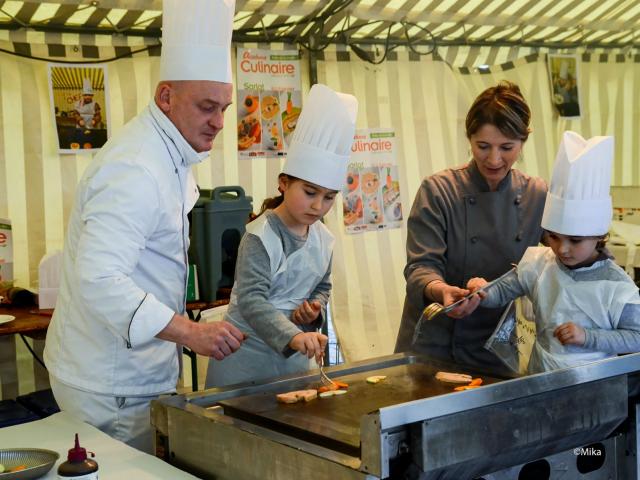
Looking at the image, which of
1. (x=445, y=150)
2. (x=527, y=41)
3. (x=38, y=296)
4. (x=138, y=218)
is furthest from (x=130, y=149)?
(x=527, y=41)

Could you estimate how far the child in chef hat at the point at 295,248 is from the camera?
242 centimetres

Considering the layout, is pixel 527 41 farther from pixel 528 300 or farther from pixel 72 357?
pixel 72 357

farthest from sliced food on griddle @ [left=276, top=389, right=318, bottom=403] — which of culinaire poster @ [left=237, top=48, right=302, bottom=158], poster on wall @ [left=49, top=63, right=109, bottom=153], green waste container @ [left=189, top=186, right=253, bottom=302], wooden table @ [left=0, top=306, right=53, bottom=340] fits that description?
culinaire poster @ [left=237, top=48, right=302, bottom=158]

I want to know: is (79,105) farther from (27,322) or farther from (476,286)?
(476,286)

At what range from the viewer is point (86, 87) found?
13.4 ft

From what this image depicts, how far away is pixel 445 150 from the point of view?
5137 millimetres

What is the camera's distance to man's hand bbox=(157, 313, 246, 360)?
6.36ft

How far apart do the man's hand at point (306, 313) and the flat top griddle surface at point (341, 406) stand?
289 millimetres

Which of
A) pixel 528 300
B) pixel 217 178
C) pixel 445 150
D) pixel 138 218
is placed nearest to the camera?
pixel 138 218

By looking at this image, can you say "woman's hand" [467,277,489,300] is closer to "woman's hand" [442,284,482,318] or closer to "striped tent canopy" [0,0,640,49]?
"woman's hand" [442,284,482,318]

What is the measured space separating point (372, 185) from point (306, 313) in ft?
8.22

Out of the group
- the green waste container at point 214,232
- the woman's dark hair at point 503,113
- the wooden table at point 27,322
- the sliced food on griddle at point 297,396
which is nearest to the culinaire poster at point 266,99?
the green waste container at point 214,232

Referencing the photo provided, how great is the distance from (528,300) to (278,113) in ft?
7.74

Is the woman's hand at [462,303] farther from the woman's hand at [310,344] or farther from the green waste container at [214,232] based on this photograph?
the green waste container at [214,232]
